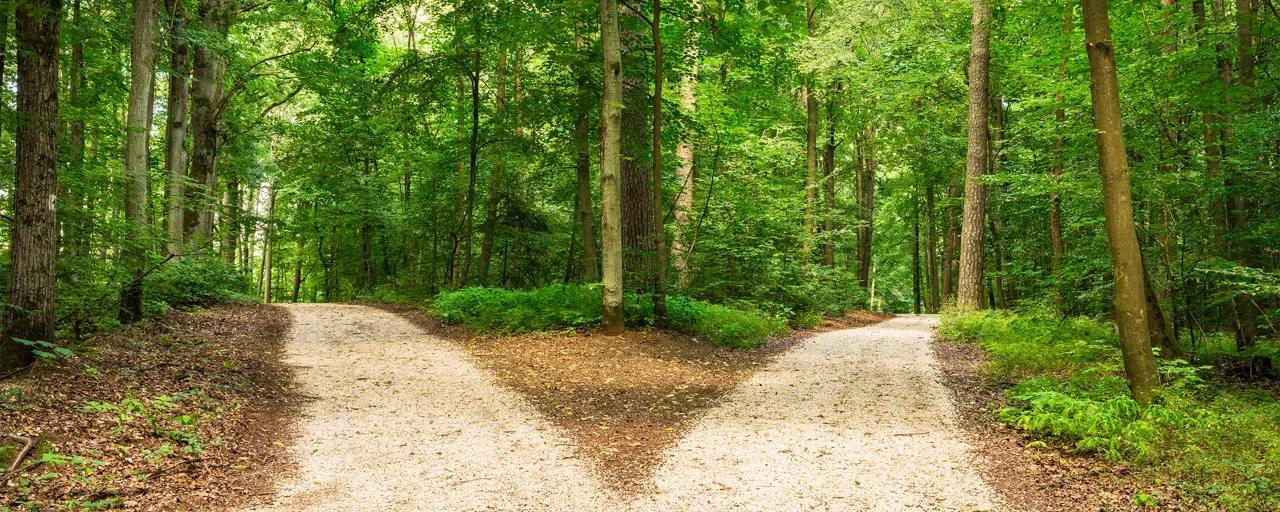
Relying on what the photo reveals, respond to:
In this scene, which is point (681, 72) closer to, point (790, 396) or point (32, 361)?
point (790, 396)

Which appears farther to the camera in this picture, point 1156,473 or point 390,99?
point 390,99

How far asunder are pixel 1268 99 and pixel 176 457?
12763 mm

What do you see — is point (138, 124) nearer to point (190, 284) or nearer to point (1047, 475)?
point (190, 284)

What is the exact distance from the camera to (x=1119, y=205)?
552cm

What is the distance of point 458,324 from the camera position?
41.2ft

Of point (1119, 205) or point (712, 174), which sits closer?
point (1119, 205)

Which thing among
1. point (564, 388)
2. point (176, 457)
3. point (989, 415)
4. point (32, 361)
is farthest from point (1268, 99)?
point (32, 361)

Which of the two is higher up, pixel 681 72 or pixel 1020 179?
pixel 681 72

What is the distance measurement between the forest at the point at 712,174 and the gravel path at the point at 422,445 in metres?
1.86

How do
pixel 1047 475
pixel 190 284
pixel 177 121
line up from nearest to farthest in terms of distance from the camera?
1. pixel 1047 475
2. pixel 190 284
3. pixel 177 121

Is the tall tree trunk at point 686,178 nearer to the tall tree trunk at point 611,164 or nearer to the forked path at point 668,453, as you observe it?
the tall tree trunk at point 611,164

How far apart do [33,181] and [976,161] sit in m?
15.9

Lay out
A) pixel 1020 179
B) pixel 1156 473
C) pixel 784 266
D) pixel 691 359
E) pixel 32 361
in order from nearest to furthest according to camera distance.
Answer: pixel 1156 473 → pixel 32 361 → pixel 691 359 → pixel 1020 179 → pixel 784 266

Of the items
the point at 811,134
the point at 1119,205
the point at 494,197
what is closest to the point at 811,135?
the point at 811,134
